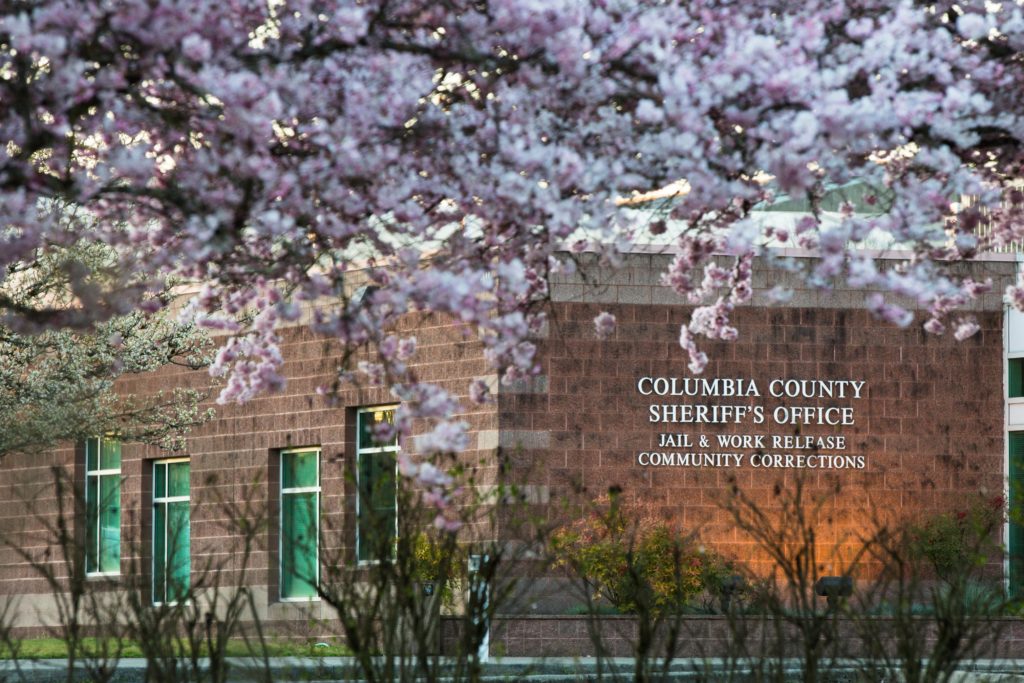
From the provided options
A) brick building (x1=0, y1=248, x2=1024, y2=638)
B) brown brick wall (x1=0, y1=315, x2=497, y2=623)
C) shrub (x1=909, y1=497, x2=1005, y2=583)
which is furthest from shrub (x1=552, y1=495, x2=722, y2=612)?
Answer: shrub (x1=909, y1=497, x2=1005, y2=583)

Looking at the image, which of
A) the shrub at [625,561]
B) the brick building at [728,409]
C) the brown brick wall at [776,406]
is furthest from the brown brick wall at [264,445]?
the shrub at [625,561]

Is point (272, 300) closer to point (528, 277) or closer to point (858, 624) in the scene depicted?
point (528, 277)

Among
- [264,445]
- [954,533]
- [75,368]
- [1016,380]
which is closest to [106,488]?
[264,445]

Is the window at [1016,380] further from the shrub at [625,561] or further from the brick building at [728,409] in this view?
the shrub at [625,561]

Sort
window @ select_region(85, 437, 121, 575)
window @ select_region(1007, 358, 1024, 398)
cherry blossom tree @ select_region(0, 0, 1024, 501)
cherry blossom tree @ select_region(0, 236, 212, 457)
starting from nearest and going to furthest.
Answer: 1. cherry blossom tree @ select_region(0, 0, 1024, 501)
2. cherry blossom tree @ select_region(0, 236, 212, 457)
3. window @ select_region(1007, 358, 1024, 398)
4. window @ select_region(85, 437, 121, 575)

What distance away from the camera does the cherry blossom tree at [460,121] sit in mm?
7367

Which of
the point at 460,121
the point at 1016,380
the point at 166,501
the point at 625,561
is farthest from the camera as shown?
the point at 166,501

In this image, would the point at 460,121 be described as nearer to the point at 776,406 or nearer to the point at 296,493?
the point at 776,406

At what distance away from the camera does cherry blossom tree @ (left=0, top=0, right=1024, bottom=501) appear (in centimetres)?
737

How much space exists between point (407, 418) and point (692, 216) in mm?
2255

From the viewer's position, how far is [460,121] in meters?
8.08

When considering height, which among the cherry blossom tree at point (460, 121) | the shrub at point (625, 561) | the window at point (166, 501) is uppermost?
the cherry blossom tree at point (460, 121)

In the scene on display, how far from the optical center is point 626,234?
816 centimetres

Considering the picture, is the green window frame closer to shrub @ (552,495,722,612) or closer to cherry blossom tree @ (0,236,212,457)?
cherry blossom tree @ (0,236,212,457)
